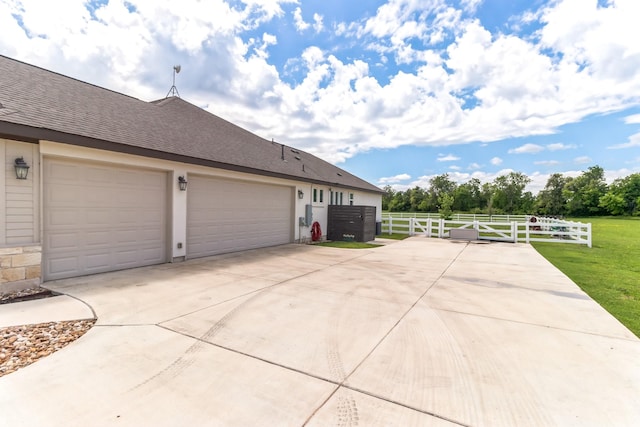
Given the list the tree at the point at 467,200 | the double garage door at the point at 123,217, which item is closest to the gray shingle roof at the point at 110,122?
the double garage door at the point at 123,217

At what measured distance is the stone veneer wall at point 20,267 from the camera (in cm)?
500

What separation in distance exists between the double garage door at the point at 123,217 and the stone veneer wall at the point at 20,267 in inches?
17.4

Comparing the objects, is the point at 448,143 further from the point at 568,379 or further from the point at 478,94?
the point at 568,379

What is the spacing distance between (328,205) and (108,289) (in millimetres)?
11322

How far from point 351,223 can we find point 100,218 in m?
10.5

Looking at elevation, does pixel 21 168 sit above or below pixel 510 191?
below

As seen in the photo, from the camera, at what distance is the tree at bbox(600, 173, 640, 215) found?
5719 cm

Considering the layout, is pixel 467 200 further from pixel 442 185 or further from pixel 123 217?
pixel 123 217

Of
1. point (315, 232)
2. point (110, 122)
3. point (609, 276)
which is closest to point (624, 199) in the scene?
point (609, 276)

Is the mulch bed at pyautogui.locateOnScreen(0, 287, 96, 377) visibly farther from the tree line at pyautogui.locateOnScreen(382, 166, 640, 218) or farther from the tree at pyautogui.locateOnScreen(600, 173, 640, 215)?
the tree at pyautogui.locateOnScreen(600, 173, 640, 215)

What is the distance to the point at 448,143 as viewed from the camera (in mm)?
34531

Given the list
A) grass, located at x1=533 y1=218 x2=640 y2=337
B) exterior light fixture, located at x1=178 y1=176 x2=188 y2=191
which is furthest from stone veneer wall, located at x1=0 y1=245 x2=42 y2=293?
grass, located at x1=533 y1=218 x2=640 y2=337

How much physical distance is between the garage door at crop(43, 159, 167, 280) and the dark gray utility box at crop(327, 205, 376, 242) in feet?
29.0

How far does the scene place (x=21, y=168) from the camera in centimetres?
525
